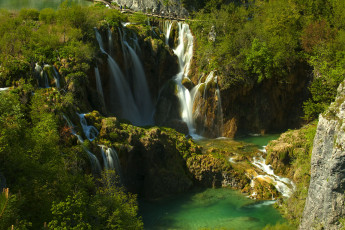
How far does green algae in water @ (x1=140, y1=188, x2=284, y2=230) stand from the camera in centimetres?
1934

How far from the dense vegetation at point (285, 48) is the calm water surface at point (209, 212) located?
1414 cm

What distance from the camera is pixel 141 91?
35.7 metres

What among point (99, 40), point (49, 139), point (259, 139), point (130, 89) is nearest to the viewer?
point (49, 139)

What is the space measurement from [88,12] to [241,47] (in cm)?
1694

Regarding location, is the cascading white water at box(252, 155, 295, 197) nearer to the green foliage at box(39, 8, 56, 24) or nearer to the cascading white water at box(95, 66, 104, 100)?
the cascading white water at box(95, 66, 104, 100)

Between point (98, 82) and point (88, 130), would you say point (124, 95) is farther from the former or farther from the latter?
point (88, 130)

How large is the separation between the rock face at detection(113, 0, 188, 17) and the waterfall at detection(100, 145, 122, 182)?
35896mm

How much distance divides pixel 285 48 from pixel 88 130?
24230 mm

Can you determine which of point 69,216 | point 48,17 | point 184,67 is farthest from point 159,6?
point 69,216

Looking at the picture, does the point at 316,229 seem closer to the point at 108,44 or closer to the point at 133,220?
the point at 133,220

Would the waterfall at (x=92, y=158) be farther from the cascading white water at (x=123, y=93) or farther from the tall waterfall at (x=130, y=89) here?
the cascading white water at (x=123, y=93)

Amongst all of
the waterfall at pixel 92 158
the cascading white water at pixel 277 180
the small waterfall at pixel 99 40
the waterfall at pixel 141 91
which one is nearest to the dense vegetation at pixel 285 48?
the waterfall at pixel 141 91

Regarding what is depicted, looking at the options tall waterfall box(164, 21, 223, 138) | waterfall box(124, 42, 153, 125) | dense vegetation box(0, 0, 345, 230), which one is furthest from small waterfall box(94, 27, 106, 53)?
tall waterfall box(164, 21, 223, 138)

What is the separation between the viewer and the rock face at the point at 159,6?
52.0m
